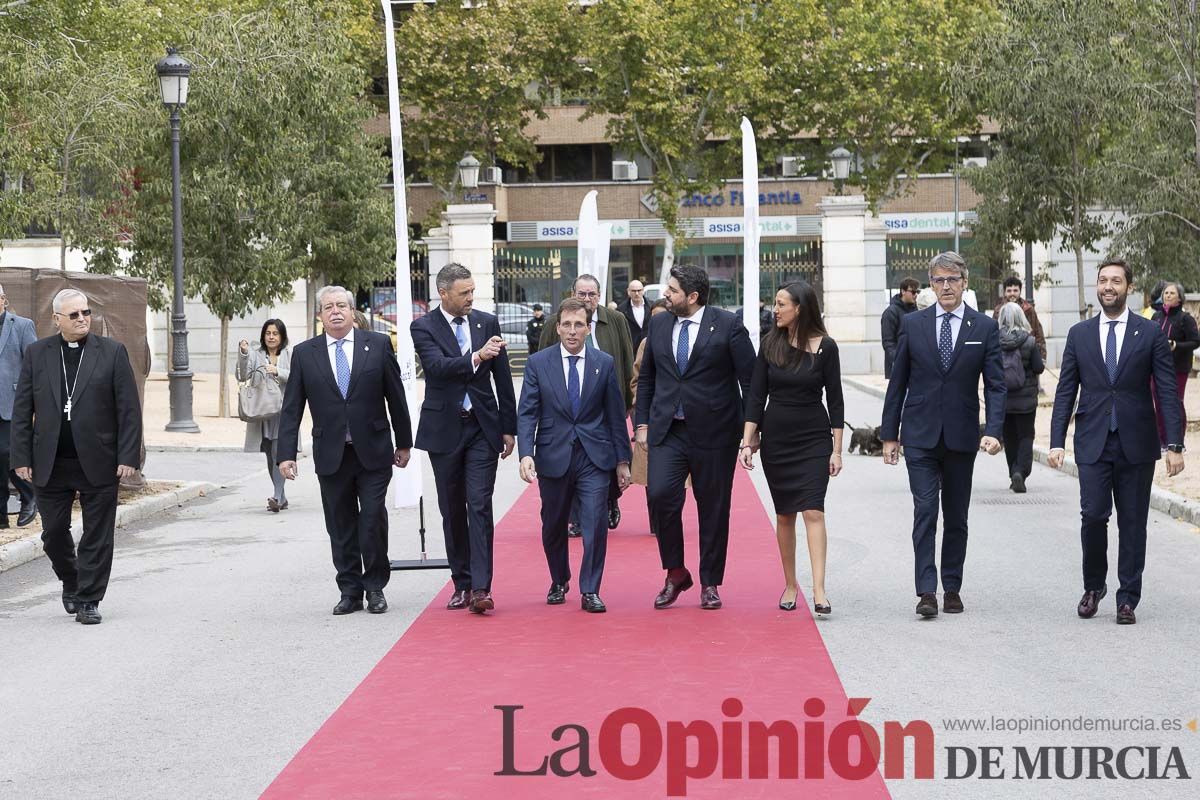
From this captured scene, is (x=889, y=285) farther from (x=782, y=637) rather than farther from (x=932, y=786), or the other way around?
(x=932, y=786)

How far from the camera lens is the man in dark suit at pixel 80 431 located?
32.3 feet

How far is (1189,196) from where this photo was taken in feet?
67.5

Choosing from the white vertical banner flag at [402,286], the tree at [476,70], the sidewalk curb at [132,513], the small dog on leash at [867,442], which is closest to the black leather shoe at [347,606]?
the white vertical banner flag at [402,286]

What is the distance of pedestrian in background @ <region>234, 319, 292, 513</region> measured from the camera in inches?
608

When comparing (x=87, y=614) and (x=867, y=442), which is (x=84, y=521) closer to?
(x=87, y=614)

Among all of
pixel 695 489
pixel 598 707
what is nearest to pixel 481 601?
pixel 695 489

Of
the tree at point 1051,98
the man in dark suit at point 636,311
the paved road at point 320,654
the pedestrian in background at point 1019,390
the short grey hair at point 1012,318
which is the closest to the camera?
the paved road at point 320,654

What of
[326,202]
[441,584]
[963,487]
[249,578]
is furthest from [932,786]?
[326,202]

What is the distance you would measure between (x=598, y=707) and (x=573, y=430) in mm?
2737

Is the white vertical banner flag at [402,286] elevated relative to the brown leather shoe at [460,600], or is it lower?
elevated

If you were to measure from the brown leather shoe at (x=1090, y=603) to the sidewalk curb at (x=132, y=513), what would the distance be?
742 cm

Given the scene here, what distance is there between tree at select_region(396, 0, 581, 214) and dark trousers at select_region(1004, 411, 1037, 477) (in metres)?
39.1

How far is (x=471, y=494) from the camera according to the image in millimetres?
9719

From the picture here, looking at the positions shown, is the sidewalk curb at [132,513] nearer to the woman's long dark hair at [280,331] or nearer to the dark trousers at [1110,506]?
the woman's long dark hair at [280,331]
